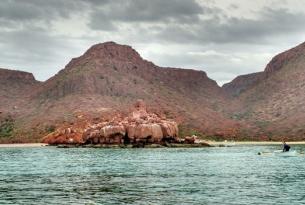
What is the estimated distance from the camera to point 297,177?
77.9 metres

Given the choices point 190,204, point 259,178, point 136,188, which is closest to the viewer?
point 190,204

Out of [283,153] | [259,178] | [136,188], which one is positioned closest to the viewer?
[136,188]

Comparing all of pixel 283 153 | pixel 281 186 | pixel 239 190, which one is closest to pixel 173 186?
pixel 239 190

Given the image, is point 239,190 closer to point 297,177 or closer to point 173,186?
point 173,186

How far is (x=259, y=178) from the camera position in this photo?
76.9 m

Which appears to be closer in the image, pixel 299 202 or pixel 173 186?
pixel 299 202

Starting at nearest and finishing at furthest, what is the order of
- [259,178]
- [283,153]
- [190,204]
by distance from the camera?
[190,204] → [259,178] → [283,153]

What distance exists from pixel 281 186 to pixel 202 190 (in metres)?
10.9

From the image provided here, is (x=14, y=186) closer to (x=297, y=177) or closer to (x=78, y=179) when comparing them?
(x=78, y=179)

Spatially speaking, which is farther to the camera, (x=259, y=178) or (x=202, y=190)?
(x=259, y=178)

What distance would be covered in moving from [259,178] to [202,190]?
59.5ft

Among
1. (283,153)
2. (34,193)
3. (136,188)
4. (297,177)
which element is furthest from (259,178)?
(283,153)

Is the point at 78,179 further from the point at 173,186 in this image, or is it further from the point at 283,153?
the point at 283,153

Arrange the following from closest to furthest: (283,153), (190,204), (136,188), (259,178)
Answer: (190,204), (136,188), (259,178), (283,153)
